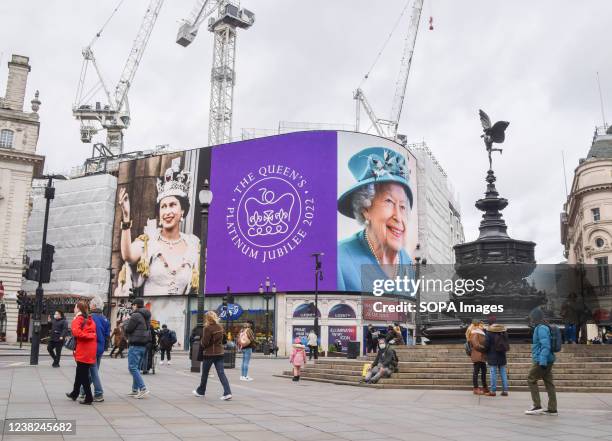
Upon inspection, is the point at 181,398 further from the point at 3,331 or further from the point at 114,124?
the point at 114,124

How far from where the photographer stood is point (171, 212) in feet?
202

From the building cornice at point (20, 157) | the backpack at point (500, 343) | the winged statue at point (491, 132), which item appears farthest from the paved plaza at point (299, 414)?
the building cornice at point (20, 157)

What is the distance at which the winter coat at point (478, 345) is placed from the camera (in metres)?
13.4

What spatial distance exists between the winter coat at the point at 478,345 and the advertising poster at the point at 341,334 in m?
39.3

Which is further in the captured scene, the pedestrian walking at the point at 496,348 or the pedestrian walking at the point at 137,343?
the pedestrian walking at the point at 496,348

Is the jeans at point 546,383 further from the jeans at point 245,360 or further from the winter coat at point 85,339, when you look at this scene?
the jeans at point 245,360

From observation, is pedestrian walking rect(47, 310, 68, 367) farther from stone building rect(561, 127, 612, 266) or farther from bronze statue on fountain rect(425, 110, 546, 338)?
stone building rect(561, 127, 612, 266)

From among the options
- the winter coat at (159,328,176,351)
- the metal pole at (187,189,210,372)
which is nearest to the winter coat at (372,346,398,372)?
the metal pole at (187,189,210,372)

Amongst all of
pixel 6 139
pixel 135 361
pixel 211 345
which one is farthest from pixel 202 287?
pixel 6 139

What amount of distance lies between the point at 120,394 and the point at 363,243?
142ft

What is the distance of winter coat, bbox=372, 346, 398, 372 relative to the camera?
1620 centimetres

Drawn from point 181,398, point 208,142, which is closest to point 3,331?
point 208,142

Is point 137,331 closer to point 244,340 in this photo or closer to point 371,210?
point 244,340

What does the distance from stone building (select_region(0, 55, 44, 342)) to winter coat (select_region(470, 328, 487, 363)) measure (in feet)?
156
